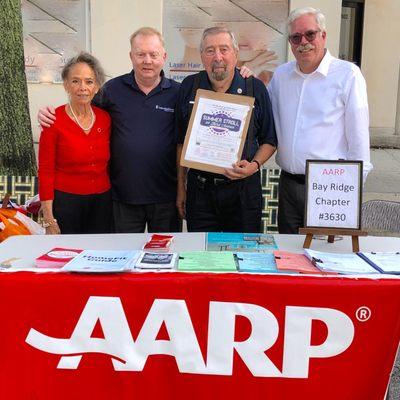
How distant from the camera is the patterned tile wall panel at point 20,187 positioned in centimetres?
458

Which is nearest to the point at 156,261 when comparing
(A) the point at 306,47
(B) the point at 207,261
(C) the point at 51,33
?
(B) the point at 207,261

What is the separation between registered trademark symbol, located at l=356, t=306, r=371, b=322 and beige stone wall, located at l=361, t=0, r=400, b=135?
30.5 feet

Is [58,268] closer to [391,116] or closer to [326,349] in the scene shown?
[326,349]

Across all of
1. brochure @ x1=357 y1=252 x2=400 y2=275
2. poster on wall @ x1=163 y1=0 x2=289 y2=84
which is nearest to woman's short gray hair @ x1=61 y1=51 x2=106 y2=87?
brochure @ x1=357 y1=252 x2=400 y2=275

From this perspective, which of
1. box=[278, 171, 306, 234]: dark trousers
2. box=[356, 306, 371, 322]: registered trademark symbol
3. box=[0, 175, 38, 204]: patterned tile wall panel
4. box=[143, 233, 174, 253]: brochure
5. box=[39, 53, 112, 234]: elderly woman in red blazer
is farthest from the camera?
box=[0, 175, 38, 204]: patterned tile wall panel

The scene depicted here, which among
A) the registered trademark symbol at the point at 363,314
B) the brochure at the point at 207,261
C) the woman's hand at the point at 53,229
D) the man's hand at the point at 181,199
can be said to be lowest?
the registered trademark symbol at the point at 363,314

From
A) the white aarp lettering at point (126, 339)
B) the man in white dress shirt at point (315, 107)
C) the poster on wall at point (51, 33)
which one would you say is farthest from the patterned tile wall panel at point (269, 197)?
the poster on wall at point (51, 33)

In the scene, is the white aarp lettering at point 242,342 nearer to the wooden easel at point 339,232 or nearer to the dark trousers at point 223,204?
the wooden easel at point 339,232

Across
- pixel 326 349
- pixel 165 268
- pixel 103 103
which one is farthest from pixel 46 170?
pixel 326 349

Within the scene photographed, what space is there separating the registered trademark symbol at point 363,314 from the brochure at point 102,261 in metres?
0.96

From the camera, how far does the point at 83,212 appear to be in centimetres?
339

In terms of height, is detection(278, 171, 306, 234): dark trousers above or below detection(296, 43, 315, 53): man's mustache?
below

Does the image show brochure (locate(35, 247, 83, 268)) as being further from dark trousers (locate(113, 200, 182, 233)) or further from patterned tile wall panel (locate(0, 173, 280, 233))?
patterned tile wall panel (locate(0, 173, 280, 233))

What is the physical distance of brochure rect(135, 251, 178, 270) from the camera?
224 centimetres
